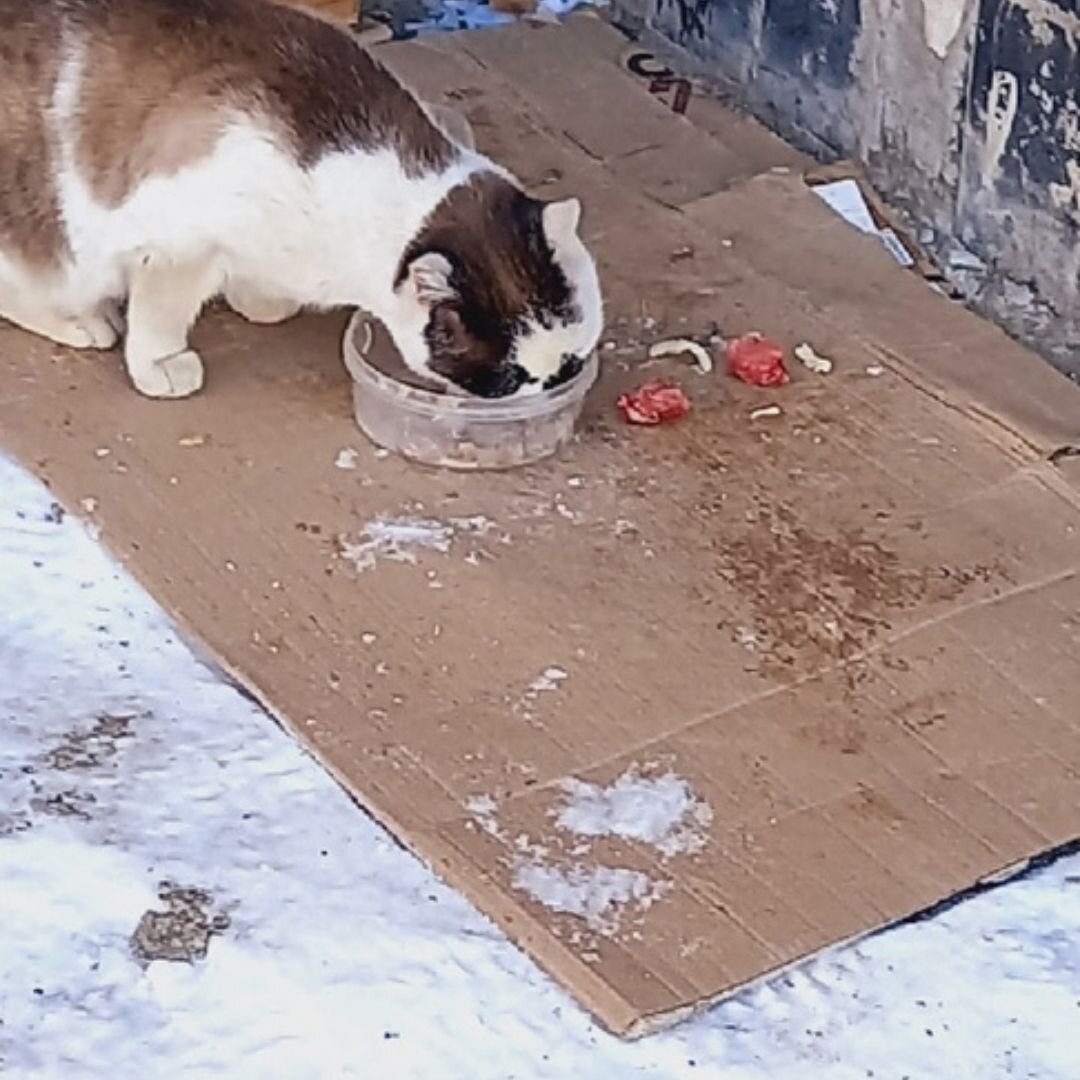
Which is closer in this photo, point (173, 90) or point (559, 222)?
point (559, 222)

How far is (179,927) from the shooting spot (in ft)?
6.47

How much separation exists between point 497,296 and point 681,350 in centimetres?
39

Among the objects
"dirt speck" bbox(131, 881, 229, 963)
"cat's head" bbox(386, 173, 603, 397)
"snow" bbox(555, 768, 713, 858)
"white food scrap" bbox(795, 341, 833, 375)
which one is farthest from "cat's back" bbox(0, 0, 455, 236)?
"dirt speck" bbox(131, 881, 229, 963)

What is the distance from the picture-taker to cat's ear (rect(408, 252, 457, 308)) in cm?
238

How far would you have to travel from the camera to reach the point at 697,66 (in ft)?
11.2

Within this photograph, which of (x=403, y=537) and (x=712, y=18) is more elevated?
(x=712, y=18)

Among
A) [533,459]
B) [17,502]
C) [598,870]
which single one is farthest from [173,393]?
[598,870]

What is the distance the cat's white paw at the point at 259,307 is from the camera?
270 centimetres

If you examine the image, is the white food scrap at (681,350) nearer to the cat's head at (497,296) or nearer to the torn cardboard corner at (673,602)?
the torn cardboard corner at (673,602)

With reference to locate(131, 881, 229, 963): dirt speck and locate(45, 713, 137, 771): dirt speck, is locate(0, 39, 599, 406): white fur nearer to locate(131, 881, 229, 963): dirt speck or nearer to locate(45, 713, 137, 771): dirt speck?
locate(45, 713, 137, 771): dirt speck

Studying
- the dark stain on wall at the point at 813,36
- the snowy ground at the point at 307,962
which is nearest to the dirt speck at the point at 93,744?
the snowy ground at the point at 307,962

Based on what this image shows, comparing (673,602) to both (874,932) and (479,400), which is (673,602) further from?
(874,932)

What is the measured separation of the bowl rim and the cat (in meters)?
0.02

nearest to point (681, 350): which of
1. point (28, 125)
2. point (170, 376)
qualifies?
point (170, 376)
